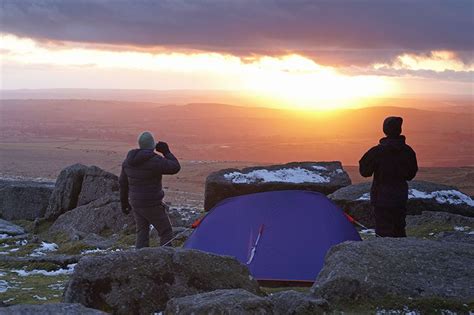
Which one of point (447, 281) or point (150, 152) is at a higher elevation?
point (150, 152)

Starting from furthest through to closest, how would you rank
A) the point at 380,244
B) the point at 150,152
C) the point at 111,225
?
the point at 111,225 < the point at 150,152 < the point at 380,244

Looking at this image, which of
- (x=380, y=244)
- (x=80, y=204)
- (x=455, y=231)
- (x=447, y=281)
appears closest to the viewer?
(x=447, y=281)

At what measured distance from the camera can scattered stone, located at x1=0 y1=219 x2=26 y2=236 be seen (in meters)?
17.8

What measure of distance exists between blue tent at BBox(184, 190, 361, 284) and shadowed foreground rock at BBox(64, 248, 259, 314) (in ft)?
7.39

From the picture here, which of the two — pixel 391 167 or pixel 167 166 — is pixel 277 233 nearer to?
pixel 391 167

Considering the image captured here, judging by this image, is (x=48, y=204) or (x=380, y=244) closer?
(x=380, y=244)

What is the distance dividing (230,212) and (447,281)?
390 cm

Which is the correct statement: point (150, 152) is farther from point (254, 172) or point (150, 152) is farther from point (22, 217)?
point (22, 217)

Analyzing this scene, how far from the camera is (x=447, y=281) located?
754 cm

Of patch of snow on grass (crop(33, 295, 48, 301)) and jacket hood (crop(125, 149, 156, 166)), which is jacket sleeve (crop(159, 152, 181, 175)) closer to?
jacket hood (crop(125, 149, 156, 166))

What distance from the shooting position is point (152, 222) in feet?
38.5

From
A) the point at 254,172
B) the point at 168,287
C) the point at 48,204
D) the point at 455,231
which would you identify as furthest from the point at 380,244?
the point at 48,204

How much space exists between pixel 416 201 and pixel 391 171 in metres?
6.14

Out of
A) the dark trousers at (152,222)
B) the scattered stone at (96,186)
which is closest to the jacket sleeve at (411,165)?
the dark trousers at (152,222)
